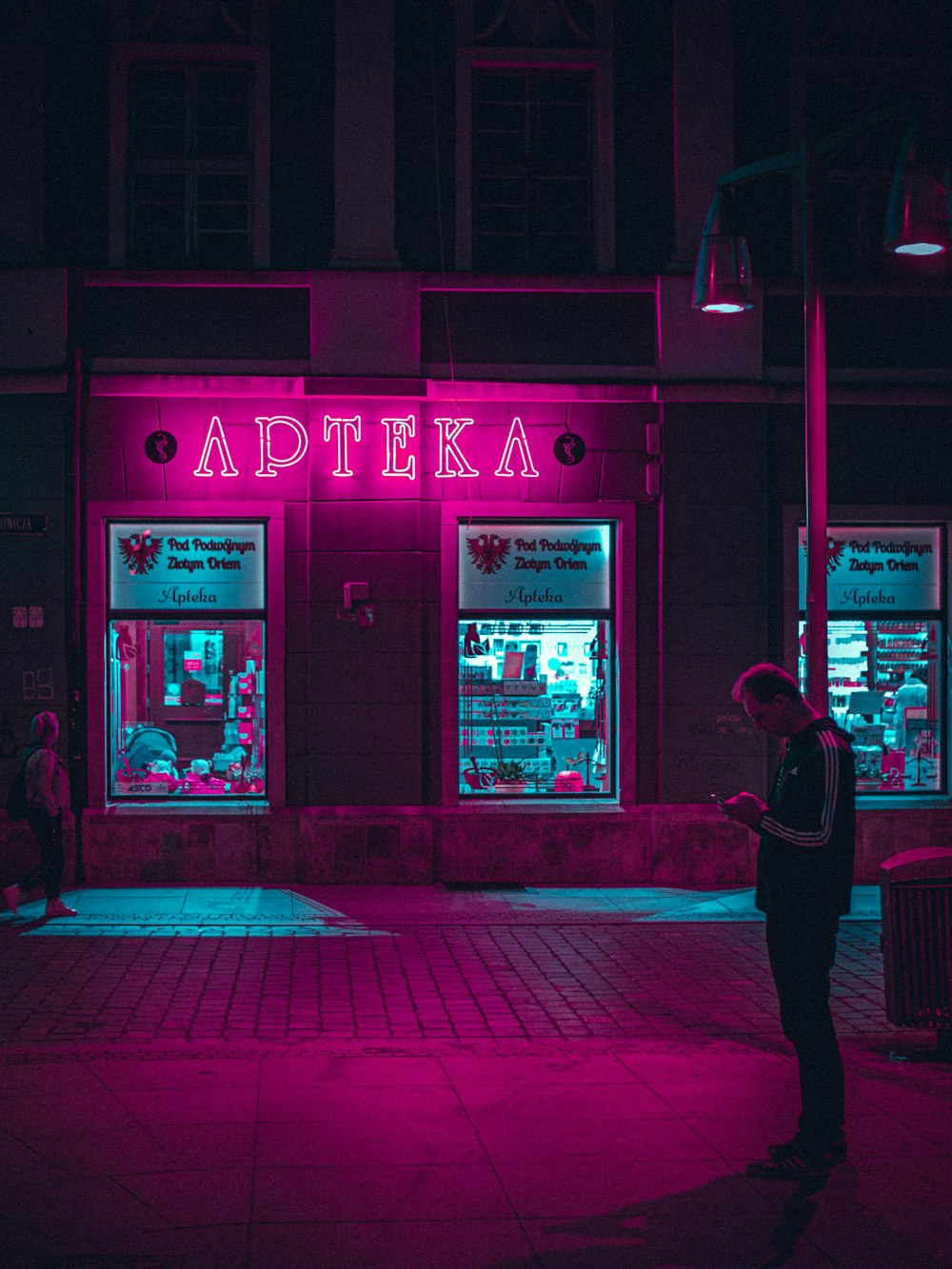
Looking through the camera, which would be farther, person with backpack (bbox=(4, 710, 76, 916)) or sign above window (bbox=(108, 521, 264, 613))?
sign above window (bbox=(108, 521, 264, 613))

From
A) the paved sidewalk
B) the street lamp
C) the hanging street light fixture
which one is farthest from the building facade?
the hanging street light fixture

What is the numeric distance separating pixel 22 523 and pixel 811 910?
9.23 meters

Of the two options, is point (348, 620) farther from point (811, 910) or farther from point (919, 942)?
point (811, 910)

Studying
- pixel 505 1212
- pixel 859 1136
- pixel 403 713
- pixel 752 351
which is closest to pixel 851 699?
pixel 752 351

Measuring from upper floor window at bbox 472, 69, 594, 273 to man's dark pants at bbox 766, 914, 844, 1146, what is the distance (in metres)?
9.19

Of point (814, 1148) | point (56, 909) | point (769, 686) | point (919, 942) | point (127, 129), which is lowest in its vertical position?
point (56, 909)

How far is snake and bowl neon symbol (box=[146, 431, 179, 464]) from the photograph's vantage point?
12.4 meters

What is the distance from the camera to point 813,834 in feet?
Answer: 17.4

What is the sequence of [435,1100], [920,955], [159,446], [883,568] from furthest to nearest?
[883,568]
[159,446]
[920,955]
[435,1100]

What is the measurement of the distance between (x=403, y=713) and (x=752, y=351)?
16.8ft

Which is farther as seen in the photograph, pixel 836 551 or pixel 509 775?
pixel 836 551

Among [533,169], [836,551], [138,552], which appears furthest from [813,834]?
[533,169]

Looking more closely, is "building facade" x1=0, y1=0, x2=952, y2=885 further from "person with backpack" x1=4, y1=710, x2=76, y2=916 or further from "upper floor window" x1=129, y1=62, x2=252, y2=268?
"person with backpack" x1=4, y1=710, x2=76, y2=916

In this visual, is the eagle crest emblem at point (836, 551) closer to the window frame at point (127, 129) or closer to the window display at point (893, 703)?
the window display at point (893, 703)
